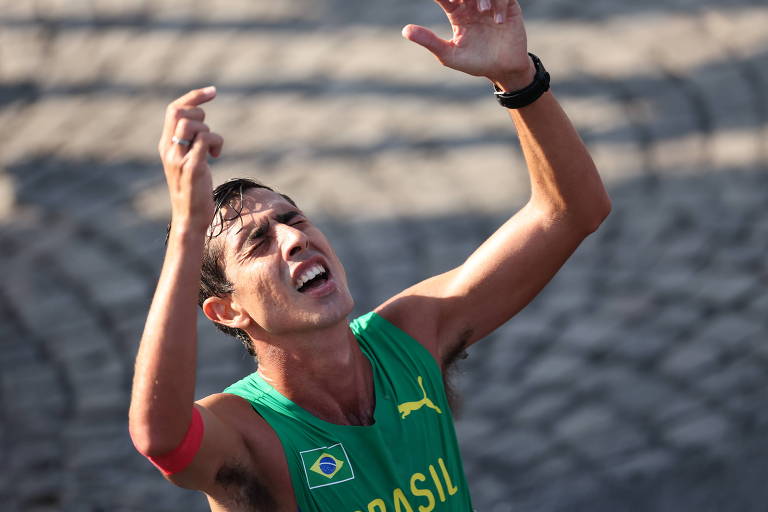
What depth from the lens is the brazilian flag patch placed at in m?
2.36

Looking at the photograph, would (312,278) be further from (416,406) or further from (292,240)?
(416,406)

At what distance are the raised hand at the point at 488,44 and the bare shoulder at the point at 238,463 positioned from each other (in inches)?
34.5

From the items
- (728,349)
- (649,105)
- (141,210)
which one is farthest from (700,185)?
(141,210)

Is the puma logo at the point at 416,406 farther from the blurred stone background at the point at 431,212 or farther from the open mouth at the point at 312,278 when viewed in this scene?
the blurred stone background at the point at 431,212

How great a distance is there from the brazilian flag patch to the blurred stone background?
1.99 meters

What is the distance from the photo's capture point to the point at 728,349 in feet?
15.8

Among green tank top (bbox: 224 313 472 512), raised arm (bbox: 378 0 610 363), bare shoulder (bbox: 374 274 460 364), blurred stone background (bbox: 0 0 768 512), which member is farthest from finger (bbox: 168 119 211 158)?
blurred stone background (bbox: 0 0 768 512)

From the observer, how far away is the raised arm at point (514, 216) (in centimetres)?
241

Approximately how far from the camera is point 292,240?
2432 millimetres

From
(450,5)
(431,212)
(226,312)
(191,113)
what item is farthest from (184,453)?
(431,212)

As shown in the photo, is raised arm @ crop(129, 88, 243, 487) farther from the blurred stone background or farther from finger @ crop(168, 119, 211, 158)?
the blurred stone background

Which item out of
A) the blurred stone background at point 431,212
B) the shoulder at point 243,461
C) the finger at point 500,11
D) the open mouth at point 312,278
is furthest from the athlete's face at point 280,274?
the blurred stone background at point 431,212

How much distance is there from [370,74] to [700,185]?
2243 millimetres

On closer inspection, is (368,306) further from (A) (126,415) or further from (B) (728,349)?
(B) (728,349)
